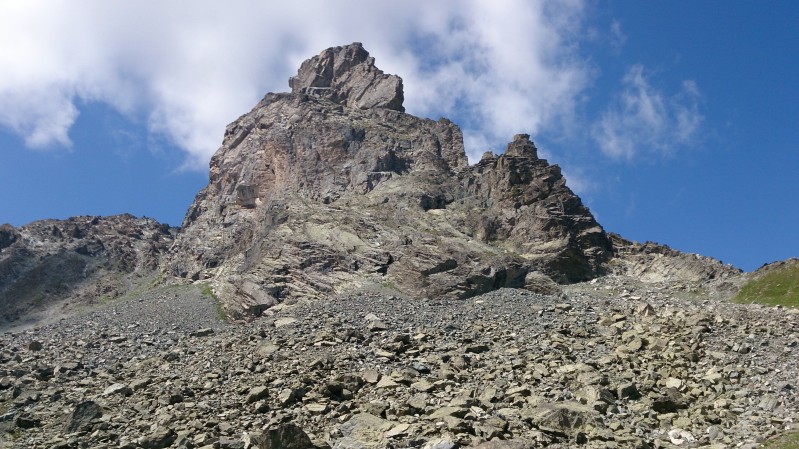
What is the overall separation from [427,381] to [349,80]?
122 metres

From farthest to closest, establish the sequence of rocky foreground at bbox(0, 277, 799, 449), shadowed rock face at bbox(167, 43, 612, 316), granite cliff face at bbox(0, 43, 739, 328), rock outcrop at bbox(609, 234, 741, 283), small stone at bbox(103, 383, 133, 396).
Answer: granite cliff face at bbox(0, 43, 739, 328) < shadowed rock face at bbox(167, 43, 612, 316) < rock outcrop at bbox(609, 234, 741, 283) < small stone at bbox(103, 383, 133, 396) < rocky foreground at bbox(0, 277, 799, 449)

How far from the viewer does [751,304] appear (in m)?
64.1

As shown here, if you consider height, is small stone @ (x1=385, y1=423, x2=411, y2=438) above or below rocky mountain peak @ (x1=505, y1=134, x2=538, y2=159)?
below

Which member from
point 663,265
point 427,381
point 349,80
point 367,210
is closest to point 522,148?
point 367,210

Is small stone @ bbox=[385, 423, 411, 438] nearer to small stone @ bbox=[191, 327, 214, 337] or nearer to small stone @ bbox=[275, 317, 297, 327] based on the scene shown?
small stone @ bbox=[275, 317, 297, 327]

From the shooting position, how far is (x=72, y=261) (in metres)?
139

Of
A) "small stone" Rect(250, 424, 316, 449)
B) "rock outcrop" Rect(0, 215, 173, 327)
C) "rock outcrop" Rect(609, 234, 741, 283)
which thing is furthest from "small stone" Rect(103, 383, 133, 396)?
"rock outcrop" Rect(0, 215, 173, 327)

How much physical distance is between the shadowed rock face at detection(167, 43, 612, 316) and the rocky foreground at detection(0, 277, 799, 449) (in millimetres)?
18158

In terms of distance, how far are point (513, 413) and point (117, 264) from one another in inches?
4871

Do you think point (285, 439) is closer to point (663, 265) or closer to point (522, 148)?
point (663, 265)

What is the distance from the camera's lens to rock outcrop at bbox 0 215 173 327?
394ft

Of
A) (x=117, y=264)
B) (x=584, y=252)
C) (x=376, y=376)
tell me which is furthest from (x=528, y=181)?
(x=117, y=264)

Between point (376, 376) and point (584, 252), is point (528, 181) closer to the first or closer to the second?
point (584, 252)

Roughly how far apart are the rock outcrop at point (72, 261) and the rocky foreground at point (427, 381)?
61.5 metres
